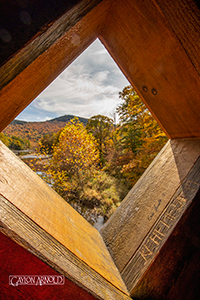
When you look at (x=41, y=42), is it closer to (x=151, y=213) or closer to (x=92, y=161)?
(x=151, y=213)

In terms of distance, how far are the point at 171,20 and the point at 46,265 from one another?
3.72ft

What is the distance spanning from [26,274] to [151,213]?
818mm

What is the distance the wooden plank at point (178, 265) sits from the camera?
0.71m

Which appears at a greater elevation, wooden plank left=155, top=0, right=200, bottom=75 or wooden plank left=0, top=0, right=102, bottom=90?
wooden plank left=155, top=0, right=200, bottom=75

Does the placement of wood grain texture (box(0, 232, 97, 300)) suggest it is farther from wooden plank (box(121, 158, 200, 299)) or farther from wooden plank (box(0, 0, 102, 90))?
wooden plank (box(0, 0, 102, 90))

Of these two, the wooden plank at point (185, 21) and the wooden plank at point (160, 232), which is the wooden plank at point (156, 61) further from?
the wooden plank at point (160, 232)

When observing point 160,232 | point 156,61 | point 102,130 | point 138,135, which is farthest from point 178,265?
point 102,130

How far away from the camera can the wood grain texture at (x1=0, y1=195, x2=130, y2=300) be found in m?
0.43

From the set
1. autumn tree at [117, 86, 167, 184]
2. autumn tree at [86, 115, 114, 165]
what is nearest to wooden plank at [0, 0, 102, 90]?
autumn tree at [117, 86, 167, 184]

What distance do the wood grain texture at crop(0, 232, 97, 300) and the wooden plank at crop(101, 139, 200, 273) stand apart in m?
0.51

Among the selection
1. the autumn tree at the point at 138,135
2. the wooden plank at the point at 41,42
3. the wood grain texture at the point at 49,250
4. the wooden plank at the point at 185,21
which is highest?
the autumn tree at the point at 138,135

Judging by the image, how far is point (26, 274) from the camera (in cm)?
45

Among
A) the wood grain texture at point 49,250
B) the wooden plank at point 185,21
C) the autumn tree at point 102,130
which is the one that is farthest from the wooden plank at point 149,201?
the autumn tree at point 102,130

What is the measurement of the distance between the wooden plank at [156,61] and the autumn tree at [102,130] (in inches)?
629
